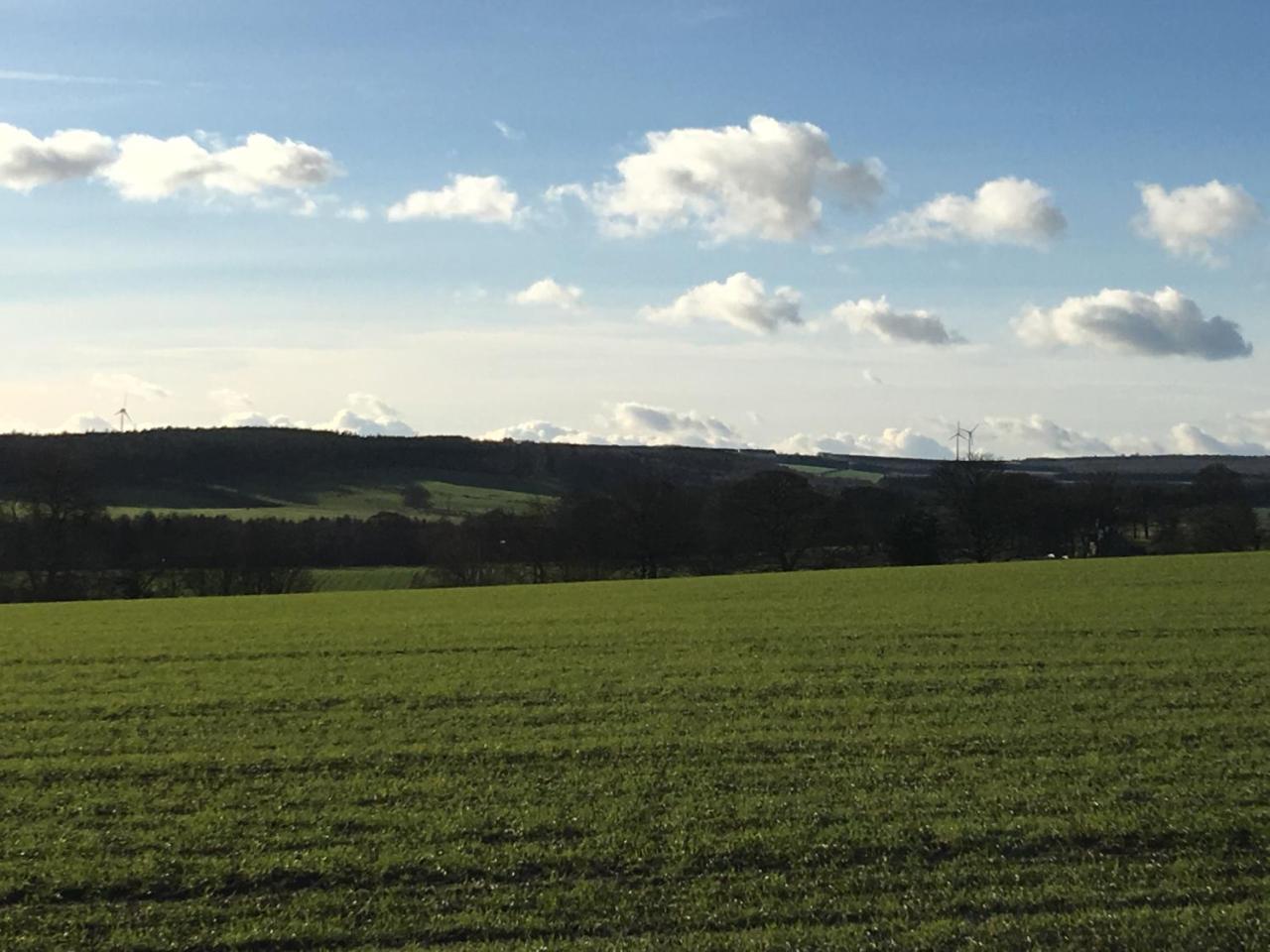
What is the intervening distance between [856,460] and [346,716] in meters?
175

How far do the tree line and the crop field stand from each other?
46.6 meters

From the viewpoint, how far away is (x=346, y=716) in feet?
62.2

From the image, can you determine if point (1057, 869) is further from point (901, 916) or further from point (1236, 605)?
point (1236, 605)

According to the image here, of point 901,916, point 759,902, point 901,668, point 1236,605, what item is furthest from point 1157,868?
point 1236,605

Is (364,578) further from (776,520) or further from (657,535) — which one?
(776,520)

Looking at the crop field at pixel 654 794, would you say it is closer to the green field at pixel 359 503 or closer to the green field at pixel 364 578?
the green field at pixel 364 578

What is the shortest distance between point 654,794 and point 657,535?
64.6m

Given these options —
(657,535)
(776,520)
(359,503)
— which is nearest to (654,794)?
(657,535)

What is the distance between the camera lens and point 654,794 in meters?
13.6

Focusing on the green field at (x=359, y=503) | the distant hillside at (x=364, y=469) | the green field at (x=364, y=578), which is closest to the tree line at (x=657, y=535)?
the green field at (x=364, y=578)

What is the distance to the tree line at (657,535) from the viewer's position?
7069 centimetres

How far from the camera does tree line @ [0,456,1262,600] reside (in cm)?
7069

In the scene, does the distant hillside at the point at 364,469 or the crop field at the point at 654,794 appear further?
the distant hillside at the point at 364,469

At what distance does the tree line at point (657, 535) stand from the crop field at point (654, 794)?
46615mm
